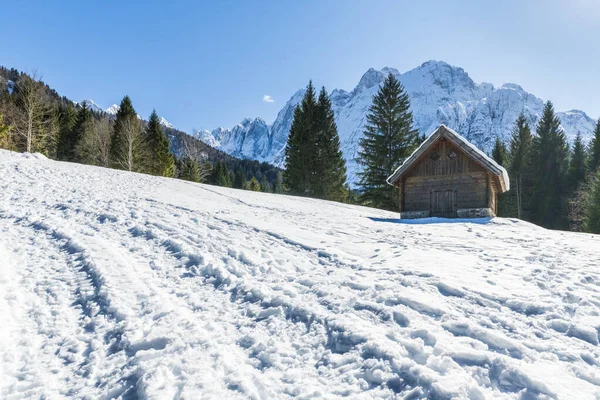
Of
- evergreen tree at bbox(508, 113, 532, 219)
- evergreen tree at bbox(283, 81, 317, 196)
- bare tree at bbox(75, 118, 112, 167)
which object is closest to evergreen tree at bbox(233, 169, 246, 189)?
bare tree at bbox(75, 118, 112, 167)

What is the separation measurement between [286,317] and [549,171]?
50373mm

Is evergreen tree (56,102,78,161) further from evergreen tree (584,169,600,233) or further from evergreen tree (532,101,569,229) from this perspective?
evergreen tree (532,101,569,229)

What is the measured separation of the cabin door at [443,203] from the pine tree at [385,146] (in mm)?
9989

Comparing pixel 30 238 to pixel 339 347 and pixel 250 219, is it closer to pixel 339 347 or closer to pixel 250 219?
pixel 250 219

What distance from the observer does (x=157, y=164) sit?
139 feet

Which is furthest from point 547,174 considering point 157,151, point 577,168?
point 157,151

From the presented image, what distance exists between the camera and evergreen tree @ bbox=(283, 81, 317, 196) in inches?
1342

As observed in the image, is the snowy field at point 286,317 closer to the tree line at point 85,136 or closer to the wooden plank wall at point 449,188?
the wooden plank wall at point 449,188

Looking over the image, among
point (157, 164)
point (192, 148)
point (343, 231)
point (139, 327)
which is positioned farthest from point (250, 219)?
point (192, 148)

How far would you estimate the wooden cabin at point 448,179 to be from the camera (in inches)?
673

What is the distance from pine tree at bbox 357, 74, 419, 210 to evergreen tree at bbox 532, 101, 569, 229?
922 inches

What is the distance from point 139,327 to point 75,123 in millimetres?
53967

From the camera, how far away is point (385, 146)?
97.9ft

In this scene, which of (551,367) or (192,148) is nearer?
(551,367)
